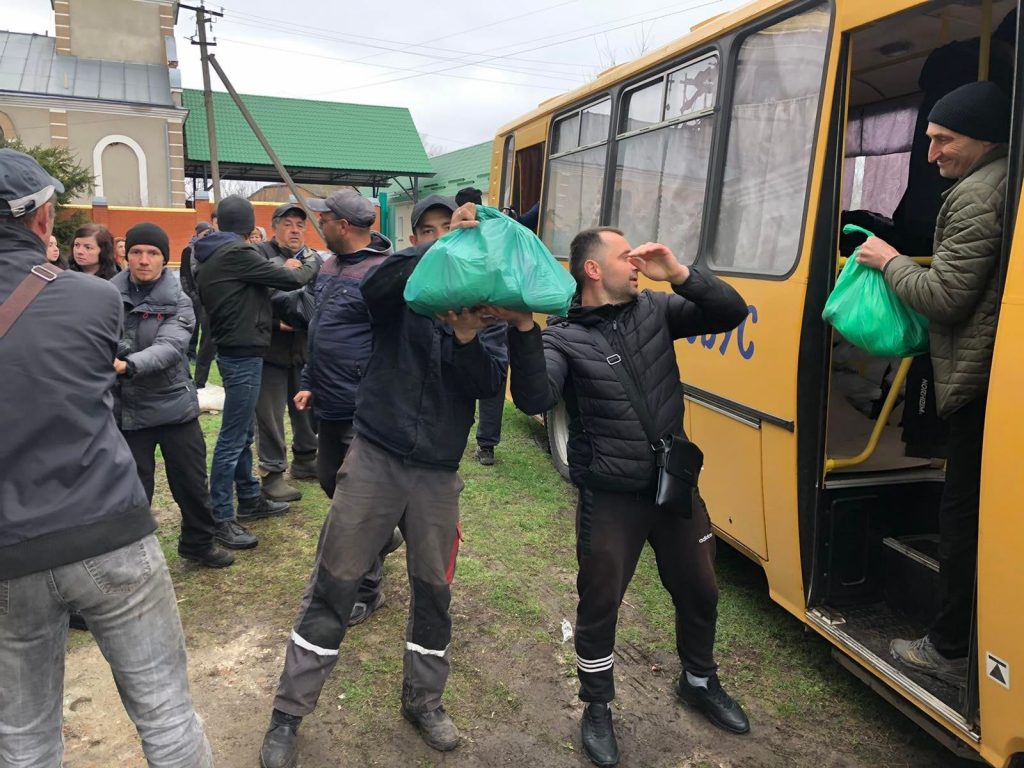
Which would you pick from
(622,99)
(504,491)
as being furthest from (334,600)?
(622,99)

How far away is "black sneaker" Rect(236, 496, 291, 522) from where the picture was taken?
489 centimetres

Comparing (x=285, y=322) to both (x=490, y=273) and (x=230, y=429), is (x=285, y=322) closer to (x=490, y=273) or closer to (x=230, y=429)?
(x=230, y=429)

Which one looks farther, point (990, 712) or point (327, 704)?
point (327, 704)

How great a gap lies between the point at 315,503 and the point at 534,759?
115 inches

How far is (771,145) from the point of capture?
3379mm

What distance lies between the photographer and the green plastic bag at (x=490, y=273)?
2006 mm

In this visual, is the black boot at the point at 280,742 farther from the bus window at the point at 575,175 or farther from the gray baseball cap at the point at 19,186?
the bus window at the point at 575,175

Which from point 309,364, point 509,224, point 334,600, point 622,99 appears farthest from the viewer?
point 622,99

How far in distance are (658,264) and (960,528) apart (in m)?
1.32


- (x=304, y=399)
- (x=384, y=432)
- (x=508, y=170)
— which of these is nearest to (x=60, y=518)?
(x=384, y=432)

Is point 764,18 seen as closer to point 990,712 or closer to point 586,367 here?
point 586,367

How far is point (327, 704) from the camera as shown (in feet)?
9.77

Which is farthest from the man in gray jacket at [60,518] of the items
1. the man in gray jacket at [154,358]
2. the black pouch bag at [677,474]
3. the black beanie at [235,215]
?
the black beanie at [235,215]

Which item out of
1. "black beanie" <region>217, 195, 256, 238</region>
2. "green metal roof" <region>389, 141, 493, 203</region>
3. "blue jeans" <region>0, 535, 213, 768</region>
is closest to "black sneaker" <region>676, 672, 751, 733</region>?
"blue jeans" <region>0, 535, 213, 768</region>
